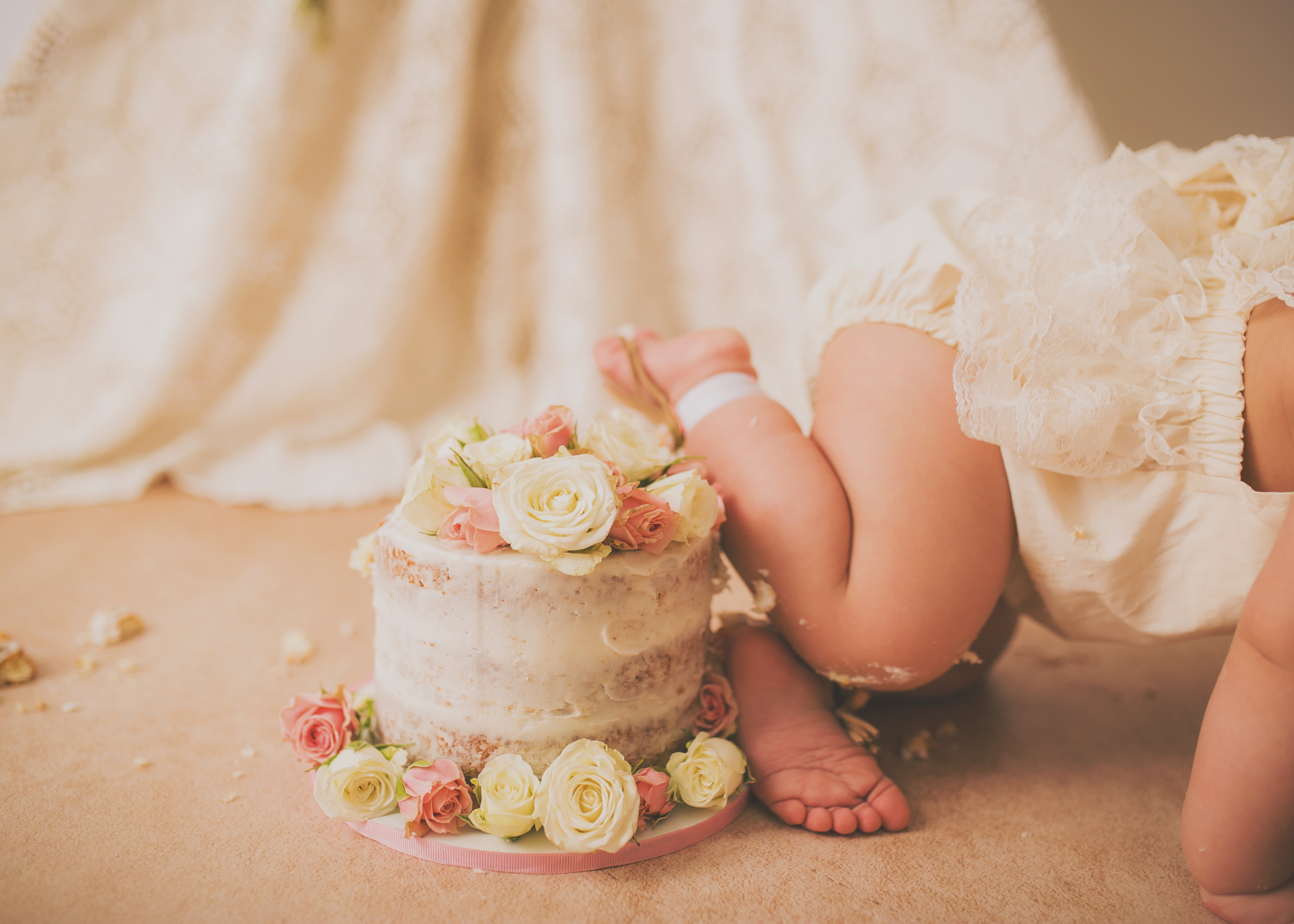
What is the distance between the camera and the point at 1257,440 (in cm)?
65

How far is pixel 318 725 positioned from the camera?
2.25 feet

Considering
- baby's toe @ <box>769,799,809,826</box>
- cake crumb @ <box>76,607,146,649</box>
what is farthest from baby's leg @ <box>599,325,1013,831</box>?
cake crumb @ <box>76,607,146,649</box>

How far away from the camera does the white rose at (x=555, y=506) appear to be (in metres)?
0.57

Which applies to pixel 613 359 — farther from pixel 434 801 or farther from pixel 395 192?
pixel 395 192

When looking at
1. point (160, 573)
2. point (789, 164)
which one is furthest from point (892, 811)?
point (789, 164)

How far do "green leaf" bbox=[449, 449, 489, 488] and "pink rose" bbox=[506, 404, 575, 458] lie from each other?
5cm

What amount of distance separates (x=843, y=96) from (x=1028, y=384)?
1.10m

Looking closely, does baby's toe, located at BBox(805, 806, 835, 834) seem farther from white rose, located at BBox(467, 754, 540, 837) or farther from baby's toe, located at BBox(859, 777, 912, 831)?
white rose, located at BBox(467, 754, 540, 837)

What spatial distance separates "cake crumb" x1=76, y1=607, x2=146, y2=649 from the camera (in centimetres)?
96

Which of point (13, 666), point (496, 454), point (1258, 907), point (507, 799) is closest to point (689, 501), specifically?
point (496, 454)

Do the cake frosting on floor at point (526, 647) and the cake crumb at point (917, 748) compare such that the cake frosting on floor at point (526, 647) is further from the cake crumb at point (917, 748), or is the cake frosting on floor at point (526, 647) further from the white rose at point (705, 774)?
the cake crumb at point (917, 748)

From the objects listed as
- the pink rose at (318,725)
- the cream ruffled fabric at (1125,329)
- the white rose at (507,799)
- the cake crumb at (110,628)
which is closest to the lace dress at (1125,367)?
the cream ruffled fabric at (1125,329)

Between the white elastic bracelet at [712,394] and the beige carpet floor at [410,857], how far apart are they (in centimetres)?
37

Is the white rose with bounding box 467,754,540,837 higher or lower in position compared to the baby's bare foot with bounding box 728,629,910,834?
higher
